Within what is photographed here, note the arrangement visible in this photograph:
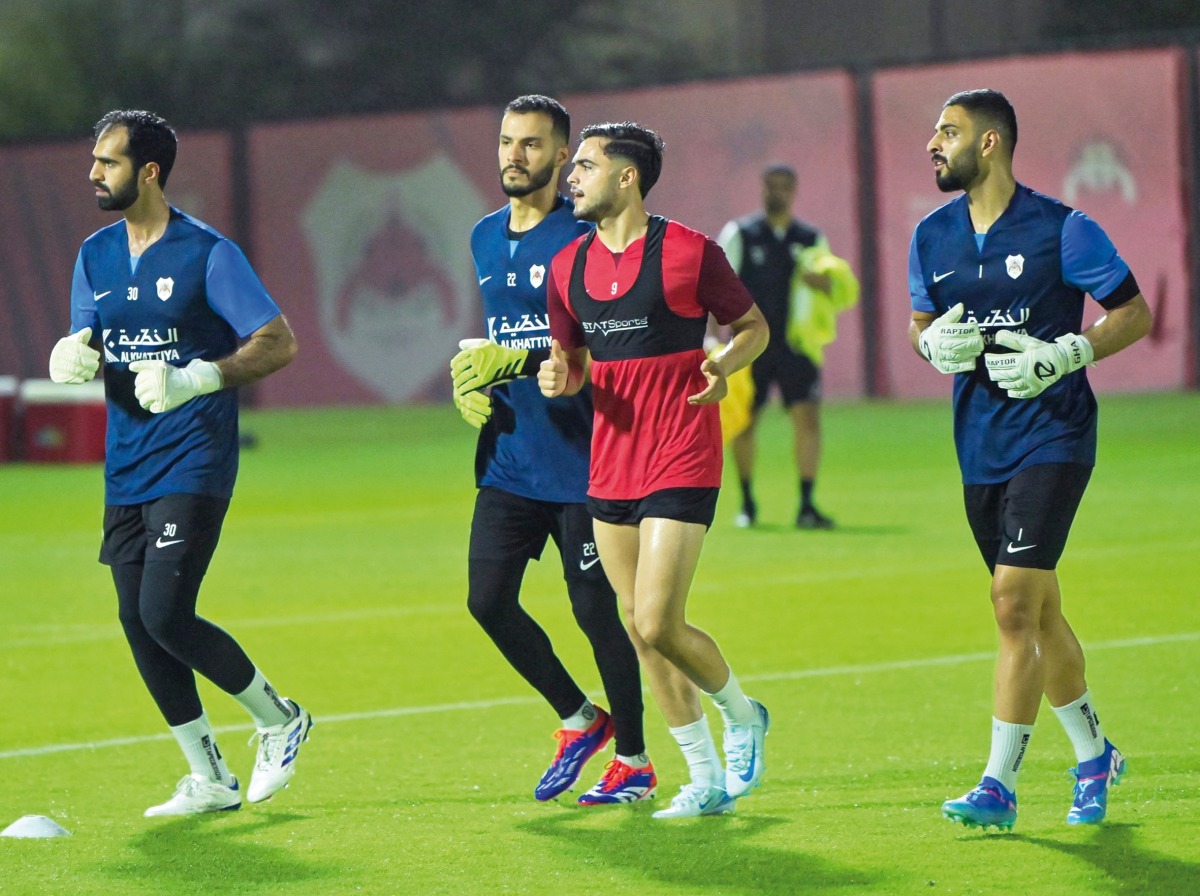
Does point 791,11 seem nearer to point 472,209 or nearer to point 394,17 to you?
point 394,17

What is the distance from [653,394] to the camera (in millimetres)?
6691

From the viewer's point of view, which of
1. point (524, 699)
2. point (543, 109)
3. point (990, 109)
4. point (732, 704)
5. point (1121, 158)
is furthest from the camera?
point (1121, 158)

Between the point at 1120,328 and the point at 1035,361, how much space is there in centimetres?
35

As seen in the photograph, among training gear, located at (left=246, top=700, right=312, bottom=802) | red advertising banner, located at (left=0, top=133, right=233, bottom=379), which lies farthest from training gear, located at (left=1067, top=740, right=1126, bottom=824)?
red advertising banner, located at (left=0, top=133, right=233, bottom=379)

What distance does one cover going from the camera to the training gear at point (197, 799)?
23.0ft

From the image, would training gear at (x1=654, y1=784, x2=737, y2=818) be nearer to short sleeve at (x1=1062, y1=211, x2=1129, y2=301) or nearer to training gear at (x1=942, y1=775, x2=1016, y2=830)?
training gear at (x1=942, y1=775, x2=1016, y2=830)

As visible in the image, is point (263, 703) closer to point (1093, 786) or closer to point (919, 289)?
point (919, 289)

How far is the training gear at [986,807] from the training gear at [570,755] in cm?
143

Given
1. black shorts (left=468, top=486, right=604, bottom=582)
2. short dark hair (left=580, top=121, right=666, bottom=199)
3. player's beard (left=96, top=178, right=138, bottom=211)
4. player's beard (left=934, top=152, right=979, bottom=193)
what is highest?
short dark hair (left=580, top=121, right=666, bottom=199)

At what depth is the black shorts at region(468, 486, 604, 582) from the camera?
283 inches

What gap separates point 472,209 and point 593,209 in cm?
2641

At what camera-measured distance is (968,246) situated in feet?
21.5

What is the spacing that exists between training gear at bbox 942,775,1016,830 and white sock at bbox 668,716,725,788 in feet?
2.69

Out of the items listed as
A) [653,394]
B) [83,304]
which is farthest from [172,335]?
[653,394]
